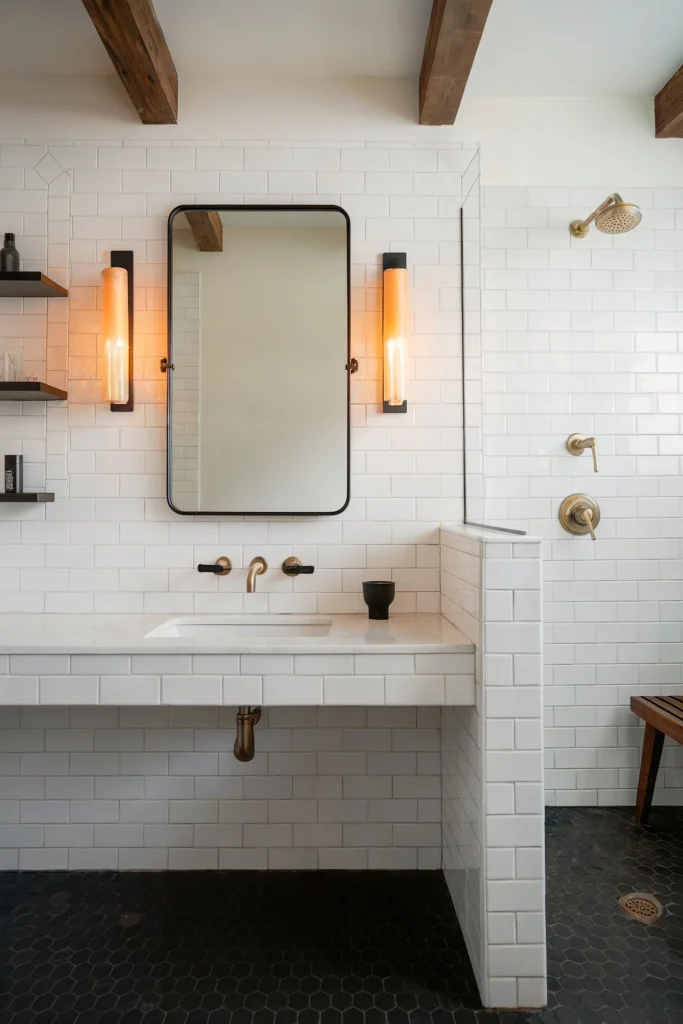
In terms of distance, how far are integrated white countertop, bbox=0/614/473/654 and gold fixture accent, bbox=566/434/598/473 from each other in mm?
929

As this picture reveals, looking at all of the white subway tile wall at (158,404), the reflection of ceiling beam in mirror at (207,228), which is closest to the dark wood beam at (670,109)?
the white subway tile wall at (158,404)

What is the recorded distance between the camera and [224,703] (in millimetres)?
1812

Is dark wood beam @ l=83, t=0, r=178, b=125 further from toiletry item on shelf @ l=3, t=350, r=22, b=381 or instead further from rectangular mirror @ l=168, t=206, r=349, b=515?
toiletry item on shelf @ l=3, t=350, r=22, b=381

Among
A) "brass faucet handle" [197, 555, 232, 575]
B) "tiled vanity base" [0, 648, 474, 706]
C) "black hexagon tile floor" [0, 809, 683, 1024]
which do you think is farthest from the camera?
"brass faucet handle" [197, 555, 232, 575]

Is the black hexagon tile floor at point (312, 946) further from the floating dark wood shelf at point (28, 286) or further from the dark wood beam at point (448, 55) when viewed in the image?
the dark wood beam at point (448, 55)

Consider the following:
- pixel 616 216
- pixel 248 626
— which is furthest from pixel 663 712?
pixel 616 216

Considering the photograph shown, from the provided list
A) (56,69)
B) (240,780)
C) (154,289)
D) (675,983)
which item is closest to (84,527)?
(154,289)

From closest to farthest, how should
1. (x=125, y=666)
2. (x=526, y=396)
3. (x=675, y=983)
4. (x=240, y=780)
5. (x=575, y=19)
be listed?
(x=675, y=983) → (x=125, y=666) → (x=575, y=19) → (x=240, y=780) → (x=526, y=396)

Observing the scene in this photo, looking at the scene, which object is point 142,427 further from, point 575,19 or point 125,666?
Result: point 575,19

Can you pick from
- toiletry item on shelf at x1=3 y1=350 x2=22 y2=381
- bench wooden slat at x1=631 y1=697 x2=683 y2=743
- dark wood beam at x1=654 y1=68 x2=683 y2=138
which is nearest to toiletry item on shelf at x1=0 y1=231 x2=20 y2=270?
toiletry item on shelf at x1=3 y1=350 x2=22 y2=381

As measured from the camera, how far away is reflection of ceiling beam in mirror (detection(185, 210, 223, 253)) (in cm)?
235

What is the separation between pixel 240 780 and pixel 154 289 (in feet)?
6.10

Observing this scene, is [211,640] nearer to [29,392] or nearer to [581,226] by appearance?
[29,392]

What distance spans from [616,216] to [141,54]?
1.72 m
